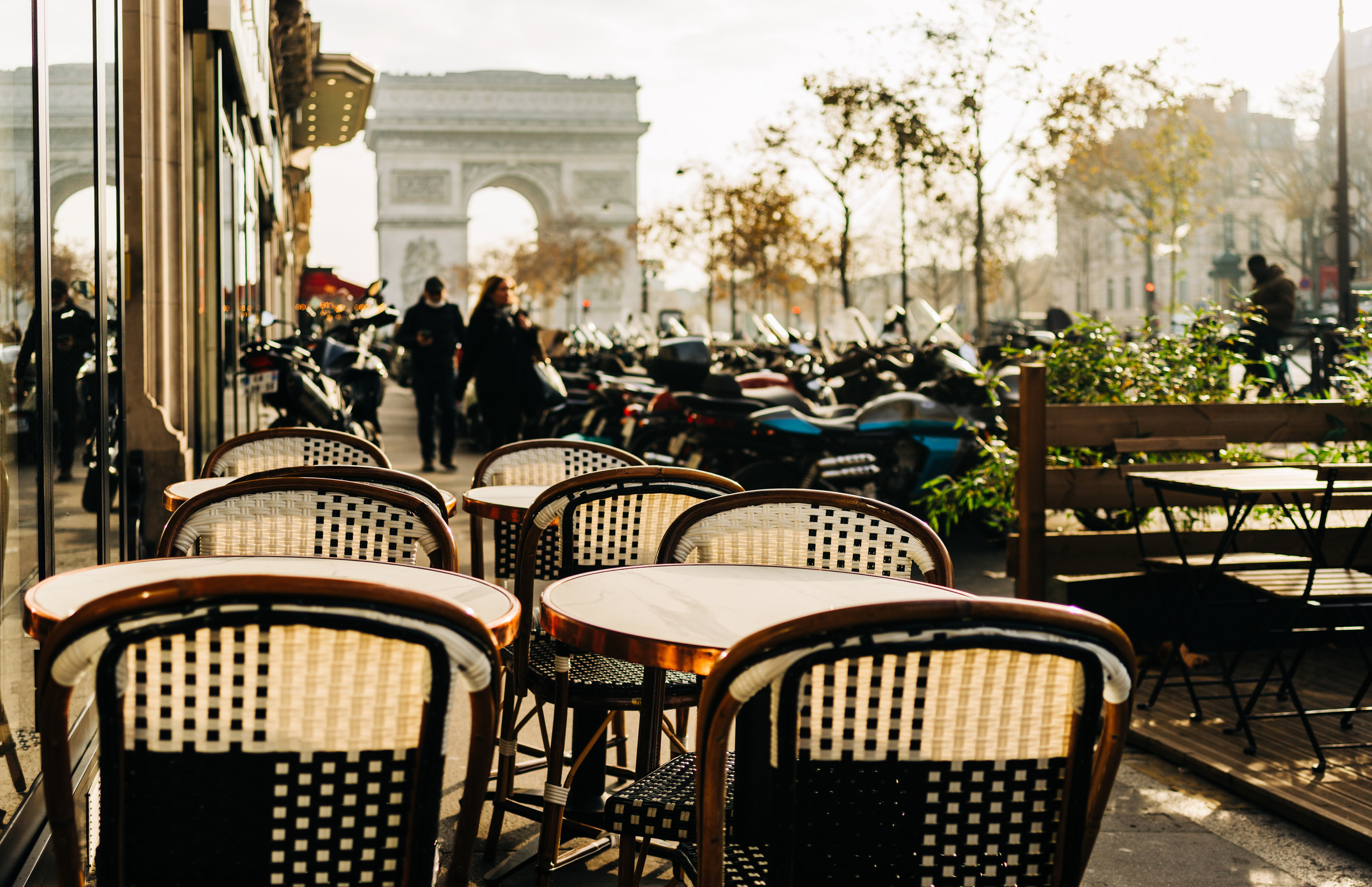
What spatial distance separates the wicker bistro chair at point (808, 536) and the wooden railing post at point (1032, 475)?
2495mm

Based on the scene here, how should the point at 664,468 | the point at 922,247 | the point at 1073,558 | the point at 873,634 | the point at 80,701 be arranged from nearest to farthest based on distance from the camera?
the point at 873,634, the point at 664,468, the point at 80,701, the point at 1073,558, the point at 922,247

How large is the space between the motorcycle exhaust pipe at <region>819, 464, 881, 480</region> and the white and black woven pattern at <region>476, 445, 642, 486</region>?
296 cm

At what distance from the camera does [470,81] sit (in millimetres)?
71625

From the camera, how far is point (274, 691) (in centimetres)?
165

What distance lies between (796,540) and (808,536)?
3 centimetres

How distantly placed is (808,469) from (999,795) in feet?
20.0

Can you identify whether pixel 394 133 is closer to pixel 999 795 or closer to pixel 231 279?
pixel 231 279

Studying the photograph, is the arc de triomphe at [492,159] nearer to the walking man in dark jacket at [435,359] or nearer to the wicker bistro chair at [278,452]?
the walking man in dark jacket at [435,359]

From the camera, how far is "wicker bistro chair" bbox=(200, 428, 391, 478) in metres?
4.51

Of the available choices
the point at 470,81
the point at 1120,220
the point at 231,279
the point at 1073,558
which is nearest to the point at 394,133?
the point at 470,81

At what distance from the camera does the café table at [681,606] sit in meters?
2.19

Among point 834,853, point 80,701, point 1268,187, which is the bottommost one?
point 80,701

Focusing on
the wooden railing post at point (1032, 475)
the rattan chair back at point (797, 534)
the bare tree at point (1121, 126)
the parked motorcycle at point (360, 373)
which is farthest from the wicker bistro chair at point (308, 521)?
the bare tree at point (1121, 126)

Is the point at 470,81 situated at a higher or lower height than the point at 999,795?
higher
